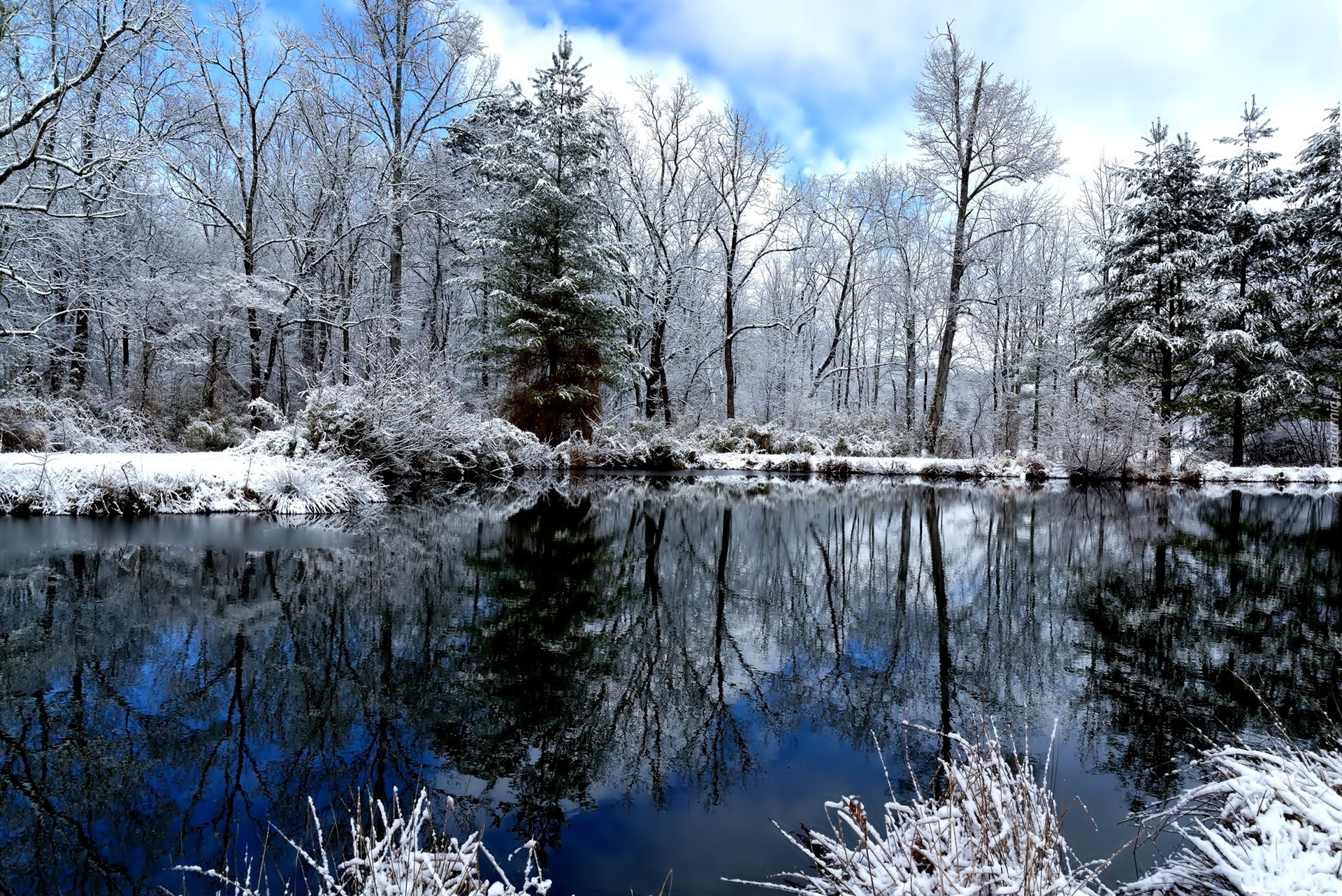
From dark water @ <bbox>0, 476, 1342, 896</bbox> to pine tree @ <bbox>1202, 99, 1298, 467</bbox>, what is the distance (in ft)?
51.3

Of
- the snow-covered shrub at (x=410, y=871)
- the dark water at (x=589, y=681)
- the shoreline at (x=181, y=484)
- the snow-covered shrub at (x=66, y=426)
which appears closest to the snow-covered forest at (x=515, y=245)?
the snow-covered shrub at (x=66, y=426)

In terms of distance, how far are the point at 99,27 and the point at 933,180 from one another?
837 inches

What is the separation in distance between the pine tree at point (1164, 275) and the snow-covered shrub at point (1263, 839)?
2190 cm

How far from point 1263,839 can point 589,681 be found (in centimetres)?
308

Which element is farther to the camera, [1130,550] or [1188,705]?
[1130,550]

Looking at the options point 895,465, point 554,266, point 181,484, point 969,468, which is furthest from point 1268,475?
point 181,484

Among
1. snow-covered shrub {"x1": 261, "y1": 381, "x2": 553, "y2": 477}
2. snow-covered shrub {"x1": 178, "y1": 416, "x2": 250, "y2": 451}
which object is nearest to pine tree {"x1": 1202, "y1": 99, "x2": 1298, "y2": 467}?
snow-covered shrub {"x1": 261, "y1": 381, "x2": 553, "y2": 477}

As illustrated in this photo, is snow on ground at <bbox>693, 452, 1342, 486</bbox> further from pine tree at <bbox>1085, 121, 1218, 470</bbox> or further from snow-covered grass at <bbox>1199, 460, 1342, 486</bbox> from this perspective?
pine tree at <bbox>1085, 121, 1218, 470</bbox>

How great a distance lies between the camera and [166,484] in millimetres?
9797

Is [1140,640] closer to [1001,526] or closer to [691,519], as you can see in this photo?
[1001,526]

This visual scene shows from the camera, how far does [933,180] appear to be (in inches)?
888

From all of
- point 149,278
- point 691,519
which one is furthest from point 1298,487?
point 149,278

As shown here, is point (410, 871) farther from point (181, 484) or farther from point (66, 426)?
point (66, 426)

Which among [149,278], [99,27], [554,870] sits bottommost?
[554,870]
